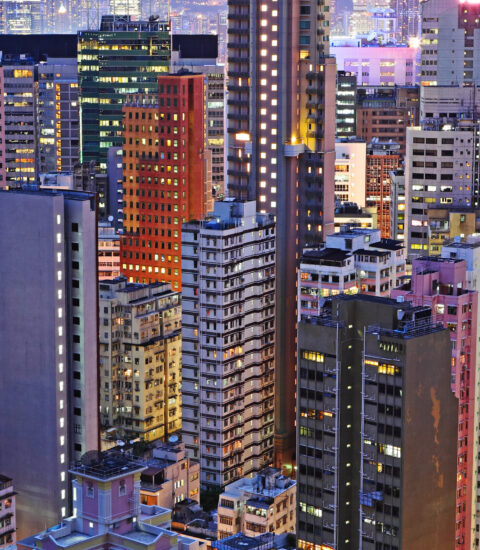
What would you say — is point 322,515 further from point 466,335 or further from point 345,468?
point 466,335

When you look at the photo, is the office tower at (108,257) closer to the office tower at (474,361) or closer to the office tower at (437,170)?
the office tower at (437,170)

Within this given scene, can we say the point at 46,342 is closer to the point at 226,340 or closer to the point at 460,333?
the point at 226,340

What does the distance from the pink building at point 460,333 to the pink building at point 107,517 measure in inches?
1376

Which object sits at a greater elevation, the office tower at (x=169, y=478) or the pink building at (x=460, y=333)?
the pink building at (x=460, y=333)

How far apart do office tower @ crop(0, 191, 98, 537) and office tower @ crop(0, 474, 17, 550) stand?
2.52m

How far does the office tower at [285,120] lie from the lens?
511ft

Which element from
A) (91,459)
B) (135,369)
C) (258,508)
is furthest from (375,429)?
(135,369)

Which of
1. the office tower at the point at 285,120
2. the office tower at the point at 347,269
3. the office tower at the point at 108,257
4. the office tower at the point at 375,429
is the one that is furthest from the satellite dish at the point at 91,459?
the office tower at the point at 108,257

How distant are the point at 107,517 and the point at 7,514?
1247 inches

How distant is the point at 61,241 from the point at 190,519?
24.3 meters

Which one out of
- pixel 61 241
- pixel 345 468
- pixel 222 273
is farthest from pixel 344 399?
pixel 222 273

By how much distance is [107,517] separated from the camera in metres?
88.1

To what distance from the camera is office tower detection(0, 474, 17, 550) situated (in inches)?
4616

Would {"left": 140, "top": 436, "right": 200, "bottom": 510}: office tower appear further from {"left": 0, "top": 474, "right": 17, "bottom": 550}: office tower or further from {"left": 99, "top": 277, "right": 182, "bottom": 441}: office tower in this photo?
{"left": 99, "top": 277, "right": 182, "bottom": 441}: office tower
